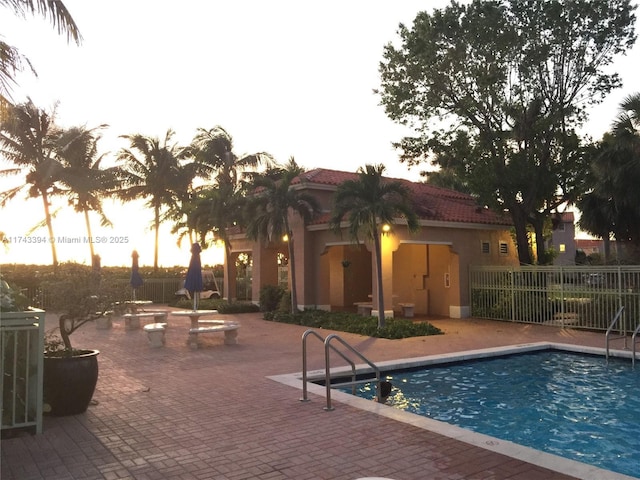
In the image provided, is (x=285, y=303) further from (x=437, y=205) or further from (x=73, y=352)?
(x=73, y=352)

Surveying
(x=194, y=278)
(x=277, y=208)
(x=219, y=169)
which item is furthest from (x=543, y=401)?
(x=219, y=169)

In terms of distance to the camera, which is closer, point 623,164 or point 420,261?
point 623,164

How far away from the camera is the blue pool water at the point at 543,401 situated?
6.73 m

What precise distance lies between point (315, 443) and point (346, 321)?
12028 millimetres

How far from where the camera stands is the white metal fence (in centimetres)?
1472

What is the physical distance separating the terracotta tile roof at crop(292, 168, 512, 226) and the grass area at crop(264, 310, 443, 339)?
4.16 metres

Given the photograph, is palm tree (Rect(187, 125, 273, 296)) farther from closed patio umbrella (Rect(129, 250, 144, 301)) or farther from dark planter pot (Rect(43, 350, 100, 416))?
dark planter pot (Rect(43, 350, 100, 416))

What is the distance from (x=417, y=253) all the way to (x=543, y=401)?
1397 cm

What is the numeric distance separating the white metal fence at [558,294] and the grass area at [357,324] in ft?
13.2

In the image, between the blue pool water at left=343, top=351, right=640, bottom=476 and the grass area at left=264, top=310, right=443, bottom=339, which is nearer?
the blue pool water at left=343, top=351, right=640, bottom=476

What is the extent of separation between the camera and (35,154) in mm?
27875

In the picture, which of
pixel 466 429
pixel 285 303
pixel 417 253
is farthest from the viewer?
pixel 417 253

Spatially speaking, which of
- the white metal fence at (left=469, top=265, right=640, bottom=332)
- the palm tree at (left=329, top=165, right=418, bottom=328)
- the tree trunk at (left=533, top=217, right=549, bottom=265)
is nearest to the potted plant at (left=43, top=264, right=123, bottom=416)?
the palm tree at (left=329, top=165, right=418, bottom=328)

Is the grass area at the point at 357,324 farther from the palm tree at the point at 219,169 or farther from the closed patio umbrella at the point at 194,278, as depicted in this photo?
the palm tree at the point at 219,169
